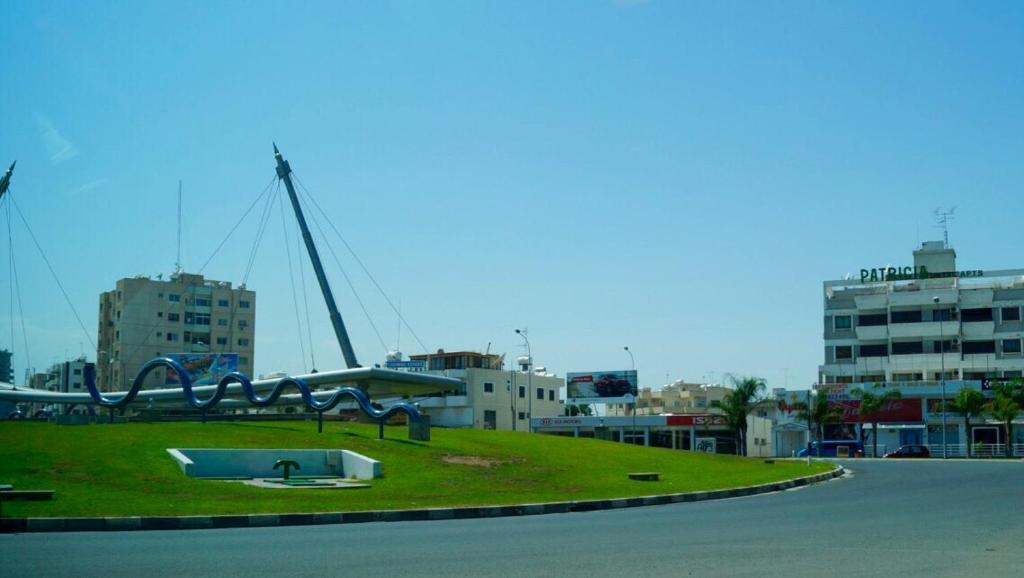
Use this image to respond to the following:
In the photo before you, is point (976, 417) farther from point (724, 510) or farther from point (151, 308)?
point (151, 308)

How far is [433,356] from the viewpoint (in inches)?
4208

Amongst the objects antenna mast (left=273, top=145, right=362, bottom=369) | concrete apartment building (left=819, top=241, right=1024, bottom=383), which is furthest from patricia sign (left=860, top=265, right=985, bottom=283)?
antenna mast (left=273, top=145, right=362, bottom=369)

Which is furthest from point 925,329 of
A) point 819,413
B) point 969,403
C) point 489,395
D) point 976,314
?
point 489,395

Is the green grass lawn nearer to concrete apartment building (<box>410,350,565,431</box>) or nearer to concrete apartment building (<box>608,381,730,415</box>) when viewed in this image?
concrete apartment building (<box>410,350,565,431</box>)

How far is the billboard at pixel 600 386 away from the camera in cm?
11512

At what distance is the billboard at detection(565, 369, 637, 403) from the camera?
11512cm

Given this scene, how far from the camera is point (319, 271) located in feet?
268

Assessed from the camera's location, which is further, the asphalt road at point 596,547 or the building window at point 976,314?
the building window at point 976,314

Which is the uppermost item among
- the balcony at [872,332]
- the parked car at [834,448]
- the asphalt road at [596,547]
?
the balcony at [872,332]

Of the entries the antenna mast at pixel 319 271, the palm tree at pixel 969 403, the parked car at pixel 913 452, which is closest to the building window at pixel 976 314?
the palm tree at pixel 969 403

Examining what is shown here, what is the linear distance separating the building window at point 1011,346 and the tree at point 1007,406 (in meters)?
17.5

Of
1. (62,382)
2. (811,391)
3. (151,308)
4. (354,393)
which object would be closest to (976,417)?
(811,391)

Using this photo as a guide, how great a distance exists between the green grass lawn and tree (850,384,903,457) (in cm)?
4259

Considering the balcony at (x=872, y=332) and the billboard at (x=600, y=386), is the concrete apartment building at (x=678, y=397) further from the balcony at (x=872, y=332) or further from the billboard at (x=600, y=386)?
the balcony at (x=872, y=332)
